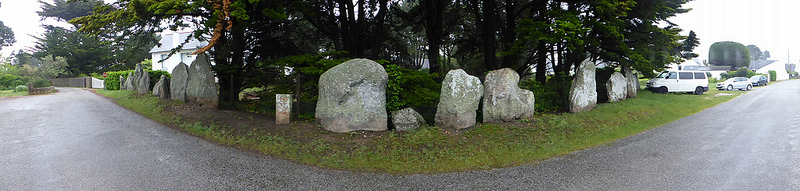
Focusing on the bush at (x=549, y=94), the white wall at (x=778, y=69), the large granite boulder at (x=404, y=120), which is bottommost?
the large granite boulder at (x=404, y=120)

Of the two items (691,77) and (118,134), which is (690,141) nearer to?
(118,134)

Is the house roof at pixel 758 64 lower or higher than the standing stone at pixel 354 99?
higher

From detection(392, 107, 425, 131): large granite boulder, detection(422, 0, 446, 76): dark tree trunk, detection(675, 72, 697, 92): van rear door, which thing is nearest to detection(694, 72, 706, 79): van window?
detection(675, 72, 697, 92): van rear door

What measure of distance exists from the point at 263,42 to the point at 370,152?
369 inches

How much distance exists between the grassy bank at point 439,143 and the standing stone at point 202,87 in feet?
4.51

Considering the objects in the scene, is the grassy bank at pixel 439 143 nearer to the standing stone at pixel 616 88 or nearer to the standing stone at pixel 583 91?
the standing stone at pixel 583 91

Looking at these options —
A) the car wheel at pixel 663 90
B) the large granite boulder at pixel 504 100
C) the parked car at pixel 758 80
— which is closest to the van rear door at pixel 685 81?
the car wheel at pixel 663 90

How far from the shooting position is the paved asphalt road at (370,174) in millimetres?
4551

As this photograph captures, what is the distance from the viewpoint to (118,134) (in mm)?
7852

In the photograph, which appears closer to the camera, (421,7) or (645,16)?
(645,16)

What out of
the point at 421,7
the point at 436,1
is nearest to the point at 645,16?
the point at 436,1

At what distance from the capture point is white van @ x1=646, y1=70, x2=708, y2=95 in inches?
726

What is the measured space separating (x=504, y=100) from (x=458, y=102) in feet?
4.69

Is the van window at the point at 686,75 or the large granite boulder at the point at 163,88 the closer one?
the large granite boulder at the point at 163,88
